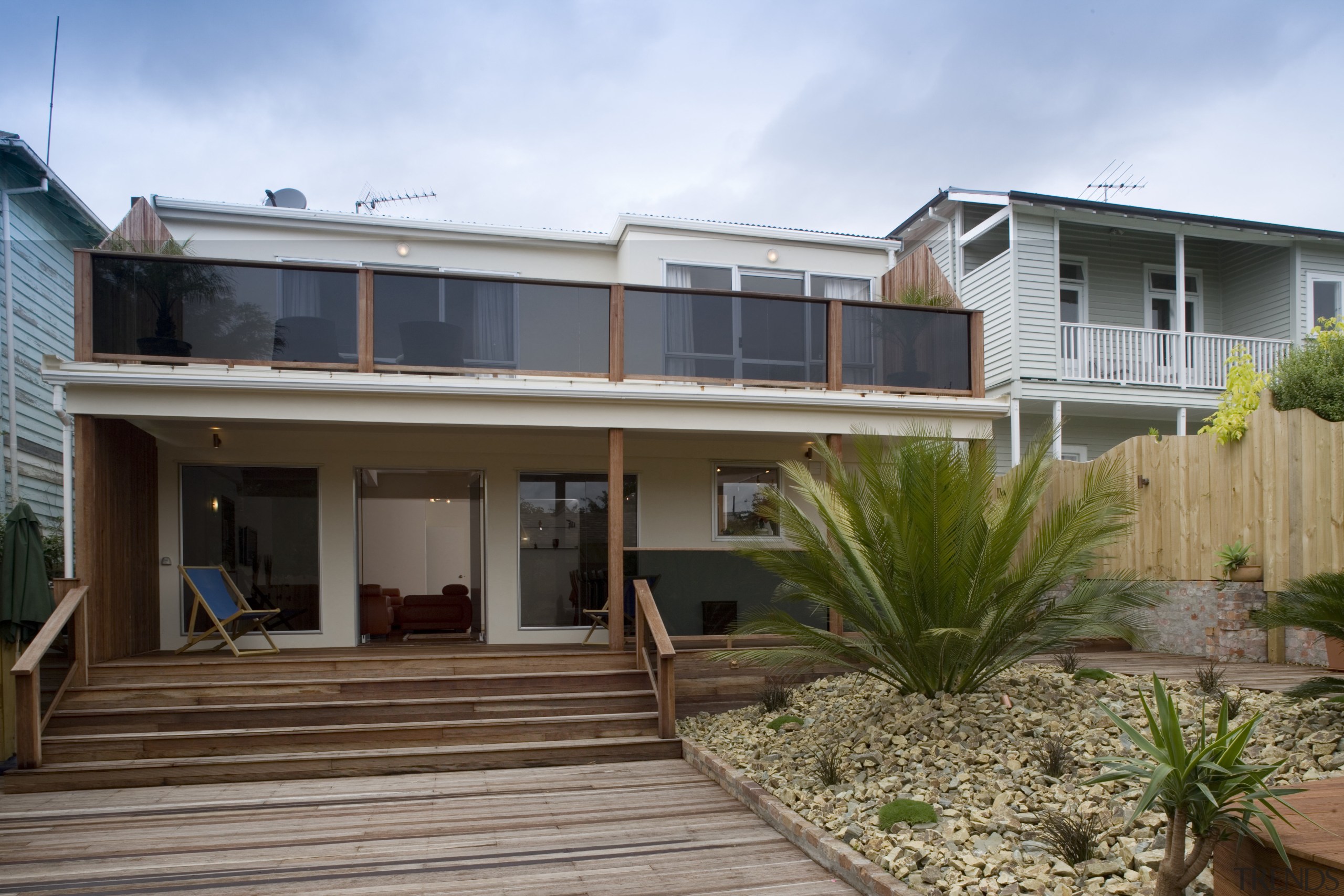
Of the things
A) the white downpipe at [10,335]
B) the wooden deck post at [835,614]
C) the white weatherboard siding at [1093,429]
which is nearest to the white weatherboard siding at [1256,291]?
the white weatherboard siding at [1093,429]

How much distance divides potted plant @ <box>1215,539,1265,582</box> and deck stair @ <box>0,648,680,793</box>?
5.14m

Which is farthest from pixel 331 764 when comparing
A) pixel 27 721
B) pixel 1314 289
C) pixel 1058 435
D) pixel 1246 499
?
pixel 1314 289

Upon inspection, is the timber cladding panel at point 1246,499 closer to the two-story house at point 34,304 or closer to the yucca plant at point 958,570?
the yucca plant at point 958,570

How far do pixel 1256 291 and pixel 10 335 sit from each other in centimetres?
1887

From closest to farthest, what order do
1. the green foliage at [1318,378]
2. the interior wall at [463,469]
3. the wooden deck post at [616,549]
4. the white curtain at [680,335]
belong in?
the wooden deck post at [616,549] < the white curtain at [680,335] < the interior wall at [463,469] < the green foliage at [1318,378]

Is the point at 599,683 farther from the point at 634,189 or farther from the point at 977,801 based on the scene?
the point at 634,189

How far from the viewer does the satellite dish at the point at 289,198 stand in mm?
11906

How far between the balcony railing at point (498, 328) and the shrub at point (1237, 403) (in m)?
2.28

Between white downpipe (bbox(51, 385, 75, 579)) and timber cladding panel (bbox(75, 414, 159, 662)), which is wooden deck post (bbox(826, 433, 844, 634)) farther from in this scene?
white downpipe (bbox(51, 385, 75, 579))

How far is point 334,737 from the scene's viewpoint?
745 cm

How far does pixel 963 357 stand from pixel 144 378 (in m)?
8.08

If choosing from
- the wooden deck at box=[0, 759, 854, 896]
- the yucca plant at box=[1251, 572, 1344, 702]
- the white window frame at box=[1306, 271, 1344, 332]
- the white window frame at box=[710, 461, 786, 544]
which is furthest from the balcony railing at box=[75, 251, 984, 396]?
the white window frame at box=[1306, 271, 1344, 332]

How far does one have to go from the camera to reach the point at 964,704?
6281 millimetres

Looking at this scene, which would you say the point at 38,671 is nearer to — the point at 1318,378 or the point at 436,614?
the point at 436,614
